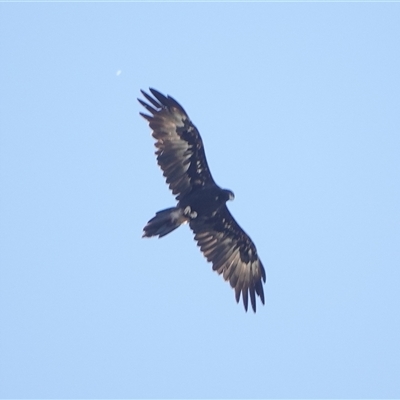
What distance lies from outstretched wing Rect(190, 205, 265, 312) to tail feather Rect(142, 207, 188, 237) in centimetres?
138

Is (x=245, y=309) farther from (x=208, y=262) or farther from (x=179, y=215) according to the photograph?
(x=179, y=215)

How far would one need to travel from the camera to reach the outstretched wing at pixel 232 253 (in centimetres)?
1972

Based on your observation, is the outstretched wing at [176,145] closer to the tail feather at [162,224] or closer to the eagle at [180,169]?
the eagle at [180,169]

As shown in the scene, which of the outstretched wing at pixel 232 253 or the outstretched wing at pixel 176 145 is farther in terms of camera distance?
the outstretched wing at pixel 232 253

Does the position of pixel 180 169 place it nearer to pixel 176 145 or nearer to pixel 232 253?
pixel 176 145

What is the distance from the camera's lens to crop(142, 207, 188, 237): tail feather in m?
18.0

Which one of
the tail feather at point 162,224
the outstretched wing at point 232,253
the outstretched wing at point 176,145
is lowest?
the tail feather at point 162,224

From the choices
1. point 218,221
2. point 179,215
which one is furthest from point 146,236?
point 218,221

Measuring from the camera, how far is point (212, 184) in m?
18.9

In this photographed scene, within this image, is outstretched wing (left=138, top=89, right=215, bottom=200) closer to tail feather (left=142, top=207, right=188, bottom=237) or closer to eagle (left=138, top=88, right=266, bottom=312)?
eagle (left=138, top=88, right=266, bottom=312)

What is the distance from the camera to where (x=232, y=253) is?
65.7ft

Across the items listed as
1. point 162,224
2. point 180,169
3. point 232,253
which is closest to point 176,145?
point 180,169

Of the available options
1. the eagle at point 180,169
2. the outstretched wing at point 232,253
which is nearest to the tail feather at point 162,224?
the eagle at point 180,169

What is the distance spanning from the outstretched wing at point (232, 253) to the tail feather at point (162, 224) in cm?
138
